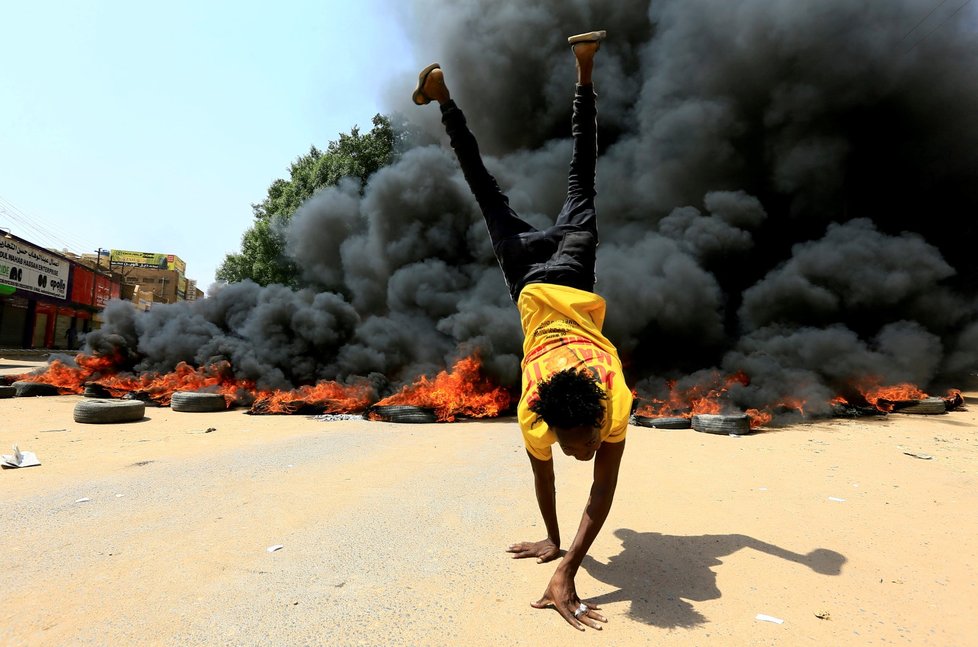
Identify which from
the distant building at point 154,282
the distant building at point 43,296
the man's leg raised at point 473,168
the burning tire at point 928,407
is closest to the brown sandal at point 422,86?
the man's leg raised at point 473,168

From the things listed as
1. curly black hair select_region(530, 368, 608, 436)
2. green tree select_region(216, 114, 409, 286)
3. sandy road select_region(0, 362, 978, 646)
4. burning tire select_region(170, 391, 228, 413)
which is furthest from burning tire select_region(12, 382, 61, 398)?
curly black hair select_region(530, 368, 608, 436)

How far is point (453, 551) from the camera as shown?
2727mm

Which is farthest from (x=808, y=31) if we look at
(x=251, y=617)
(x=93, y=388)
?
(x=93, y=388)

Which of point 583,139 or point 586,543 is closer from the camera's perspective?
point 586,543

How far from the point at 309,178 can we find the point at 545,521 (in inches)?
810

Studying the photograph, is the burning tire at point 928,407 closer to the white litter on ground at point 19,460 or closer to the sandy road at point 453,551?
the sandy road at point 453,551

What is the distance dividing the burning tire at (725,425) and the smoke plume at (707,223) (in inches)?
83.1

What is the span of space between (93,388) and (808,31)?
60.5 feet

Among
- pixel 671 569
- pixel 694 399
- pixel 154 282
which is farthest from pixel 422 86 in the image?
pixel 154 282

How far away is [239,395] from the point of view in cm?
1029

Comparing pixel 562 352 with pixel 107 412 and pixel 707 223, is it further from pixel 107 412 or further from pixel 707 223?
pixel 707 223

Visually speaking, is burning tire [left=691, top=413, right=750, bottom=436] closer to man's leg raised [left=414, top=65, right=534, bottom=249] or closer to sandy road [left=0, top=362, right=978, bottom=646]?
sandy road [left=0, top=362, right=978, bottom=646]

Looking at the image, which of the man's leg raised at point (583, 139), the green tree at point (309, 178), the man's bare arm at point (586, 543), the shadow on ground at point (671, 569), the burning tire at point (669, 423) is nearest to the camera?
the man's bare arm at point (586, 543)

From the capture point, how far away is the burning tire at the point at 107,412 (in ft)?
23.8
